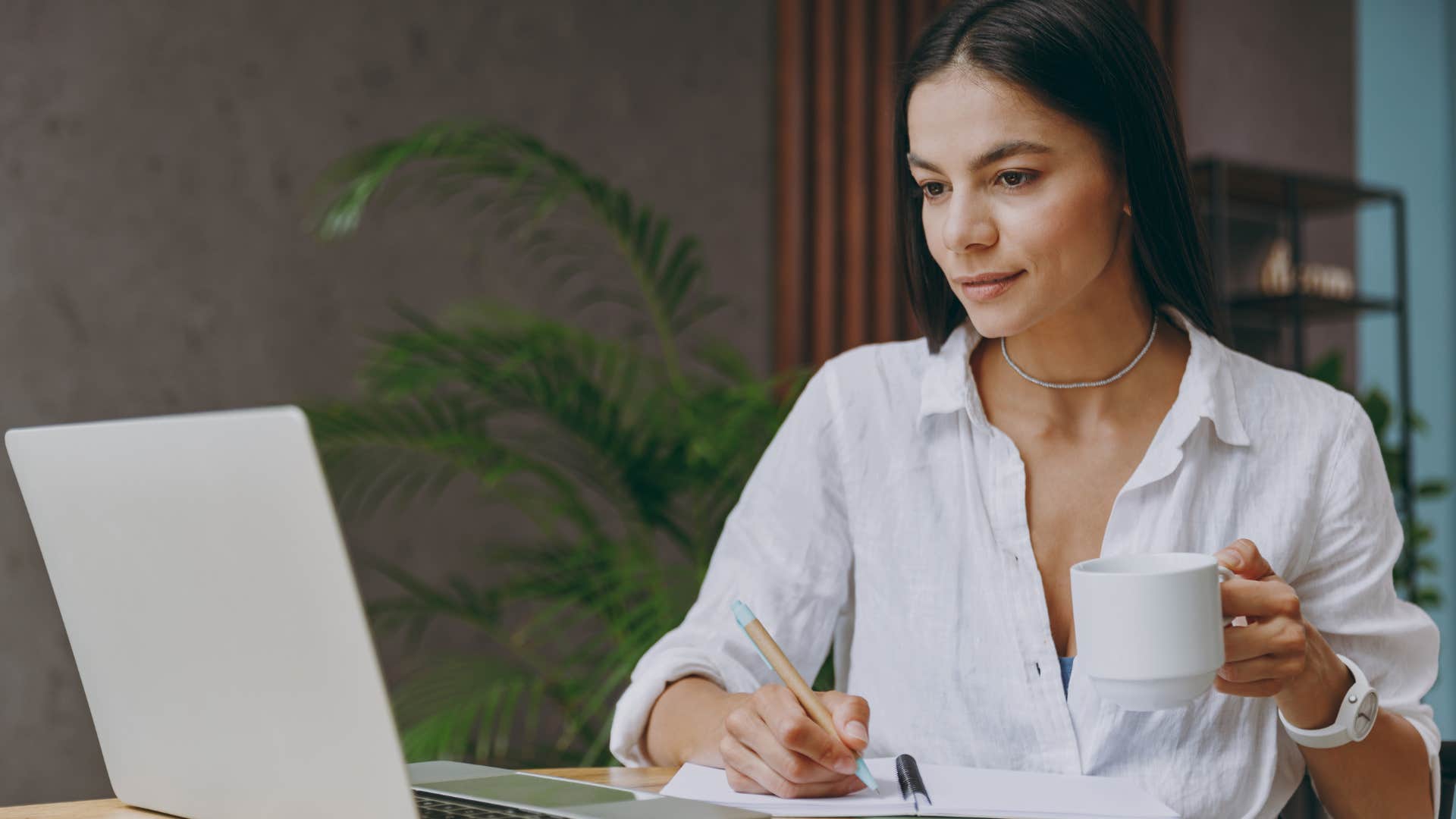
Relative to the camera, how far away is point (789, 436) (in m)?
1.41

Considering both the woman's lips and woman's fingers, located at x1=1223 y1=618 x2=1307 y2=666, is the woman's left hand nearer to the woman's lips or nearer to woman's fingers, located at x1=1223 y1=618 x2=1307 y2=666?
woman's fingers, located at x1=1223 y1=618 x2=1307 y2=666

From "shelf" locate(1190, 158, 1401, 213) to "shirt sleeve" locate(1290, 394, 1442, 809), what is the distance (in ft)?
8.94

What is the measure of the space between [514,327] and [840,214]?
1.12 meters

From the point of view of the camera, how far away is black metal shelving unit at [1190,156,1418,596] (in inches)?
149

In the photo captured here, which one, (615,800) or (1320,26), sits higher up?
(1320,26)

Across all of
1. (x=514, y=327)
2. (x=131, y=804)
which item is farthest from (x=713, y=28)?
(x=131, y=804)

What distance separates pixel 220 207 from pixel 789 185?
4.68 ft

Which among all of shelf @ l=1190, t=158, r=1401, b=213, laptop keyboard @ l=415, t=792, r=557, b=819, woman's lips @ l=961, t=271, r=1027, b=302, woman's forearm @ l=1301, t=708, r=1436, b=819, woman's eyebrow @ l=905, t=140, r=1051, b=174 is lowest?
woman's forearm @ l=1301, t=708, r=1436, b=819

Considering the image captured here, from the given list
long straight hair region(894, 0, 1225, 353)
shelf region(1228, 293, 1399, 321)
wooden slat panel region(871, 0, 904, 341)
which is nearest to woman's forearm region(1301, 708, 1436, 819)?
long straight hair region(894, 0, 1225, 353)

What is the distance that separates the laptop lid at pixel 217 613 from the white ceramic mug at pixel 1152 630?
0.42 m

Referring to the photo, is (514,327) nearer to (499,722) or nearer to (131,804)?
(499,722)

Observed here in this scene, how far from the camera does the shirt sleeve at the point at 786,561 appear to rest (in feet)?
4.18

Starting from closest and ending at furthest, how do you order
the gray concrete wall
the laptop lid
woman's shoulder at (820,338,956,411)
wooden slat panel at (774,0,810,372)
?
1. the laptop lid
2. woman's shoulder at (820,338,956,411)
3. the gray concrete wall
4. wooden slat panel at (774,0,810,372)

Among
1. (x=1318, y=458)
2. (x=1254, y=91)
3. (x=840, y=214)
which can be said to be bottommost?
(x=1318, y=458)
